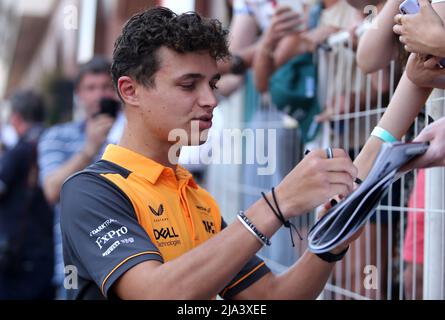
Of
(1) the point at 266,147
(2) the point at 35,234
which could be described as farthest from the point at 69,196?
(2) the point at 35,234

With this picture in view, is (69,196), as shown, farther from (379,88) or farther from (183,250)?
(379,88)

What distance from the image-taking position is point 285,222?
6.51 feet

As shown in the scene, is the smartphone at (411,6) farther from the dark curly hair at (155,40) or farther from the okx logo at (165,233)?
the okx logo at (165,233)

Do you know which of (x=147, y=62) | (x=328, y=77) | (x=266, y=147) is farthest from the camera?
(x=266, y=147)

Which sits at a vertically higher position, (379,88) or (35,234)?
(379,88)

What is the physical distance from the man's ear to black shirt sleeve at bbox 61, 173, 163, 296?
320 mm

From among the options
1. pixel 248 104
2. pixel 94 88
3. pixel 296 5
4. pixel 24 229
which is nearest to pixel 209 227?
pixel 296 5

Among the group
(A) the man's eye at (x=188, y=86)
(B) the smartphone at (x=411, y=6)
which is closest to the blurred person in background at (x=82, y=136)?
(A) the man's eye at (x=188, y=86)

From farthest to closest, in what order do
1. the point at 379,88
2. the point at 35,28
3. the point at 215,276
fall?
the point at 35,28 → the point at 379,88 → the point at 215,276

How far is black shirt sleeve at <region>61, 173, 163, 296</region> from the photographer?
214 cm

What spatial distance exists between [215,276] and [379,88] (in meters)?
1.76

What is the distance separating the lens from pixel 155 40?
2.43 metres

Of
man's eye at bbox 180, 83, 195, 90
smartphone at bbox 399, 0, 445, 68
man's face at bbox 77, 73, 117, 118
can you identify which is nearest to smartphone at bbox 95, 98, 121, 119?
man's face at bbox 77, 73, 117, 118

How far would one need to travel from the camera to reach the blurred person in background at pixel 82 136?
16.3 ft
